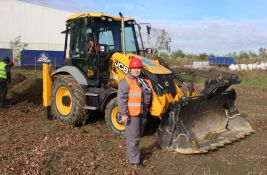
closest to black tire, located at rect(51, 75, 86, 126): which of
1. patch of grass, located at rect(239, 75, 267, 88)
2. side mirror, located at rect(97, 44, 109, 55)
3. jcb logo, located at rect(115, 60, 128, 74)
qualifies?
side mirror, located at rect(97, 44, 109, 55)

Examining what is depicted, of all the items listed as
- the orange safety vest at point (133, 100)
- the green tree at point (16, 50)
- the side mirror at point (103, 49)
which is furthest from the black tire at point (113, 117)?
the green tree at point (16, 50)

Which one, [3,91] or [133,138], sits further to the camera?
[3,91]

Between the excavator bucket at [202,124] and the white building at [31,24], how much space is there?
113ft

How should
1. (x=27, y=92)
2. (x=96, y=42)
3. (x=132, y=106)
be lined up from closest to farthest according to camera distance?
(x=132, y=106)
(x=96, y=42)
(x=27, y=92)

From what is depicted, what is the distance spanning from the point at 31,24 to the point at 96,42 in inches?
1479

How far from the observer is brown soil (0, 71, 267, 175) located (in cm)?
642

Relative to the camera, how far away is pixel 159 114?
24.8 feet

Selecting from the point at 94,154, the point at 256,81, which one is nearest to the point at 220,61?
the point at 256,81

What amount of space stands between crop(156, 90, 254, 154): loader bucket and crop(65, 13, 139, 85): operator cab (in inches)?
89.2

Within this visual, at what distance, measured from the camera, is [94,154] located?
279 inches

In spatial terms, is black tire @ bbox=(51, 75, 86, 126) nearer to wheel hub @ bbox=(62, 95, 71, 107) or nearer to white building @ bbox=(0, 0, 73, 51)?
wheel hub @ bbox=(62, 95, 71, 107)

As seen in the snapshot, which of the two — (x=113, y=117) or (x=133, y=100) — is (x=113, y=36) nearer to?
(x=113, y=117)

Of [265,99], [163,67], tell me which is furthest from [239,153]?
[265,99]

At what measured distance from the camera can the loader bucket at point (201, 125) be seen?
23.6ft
